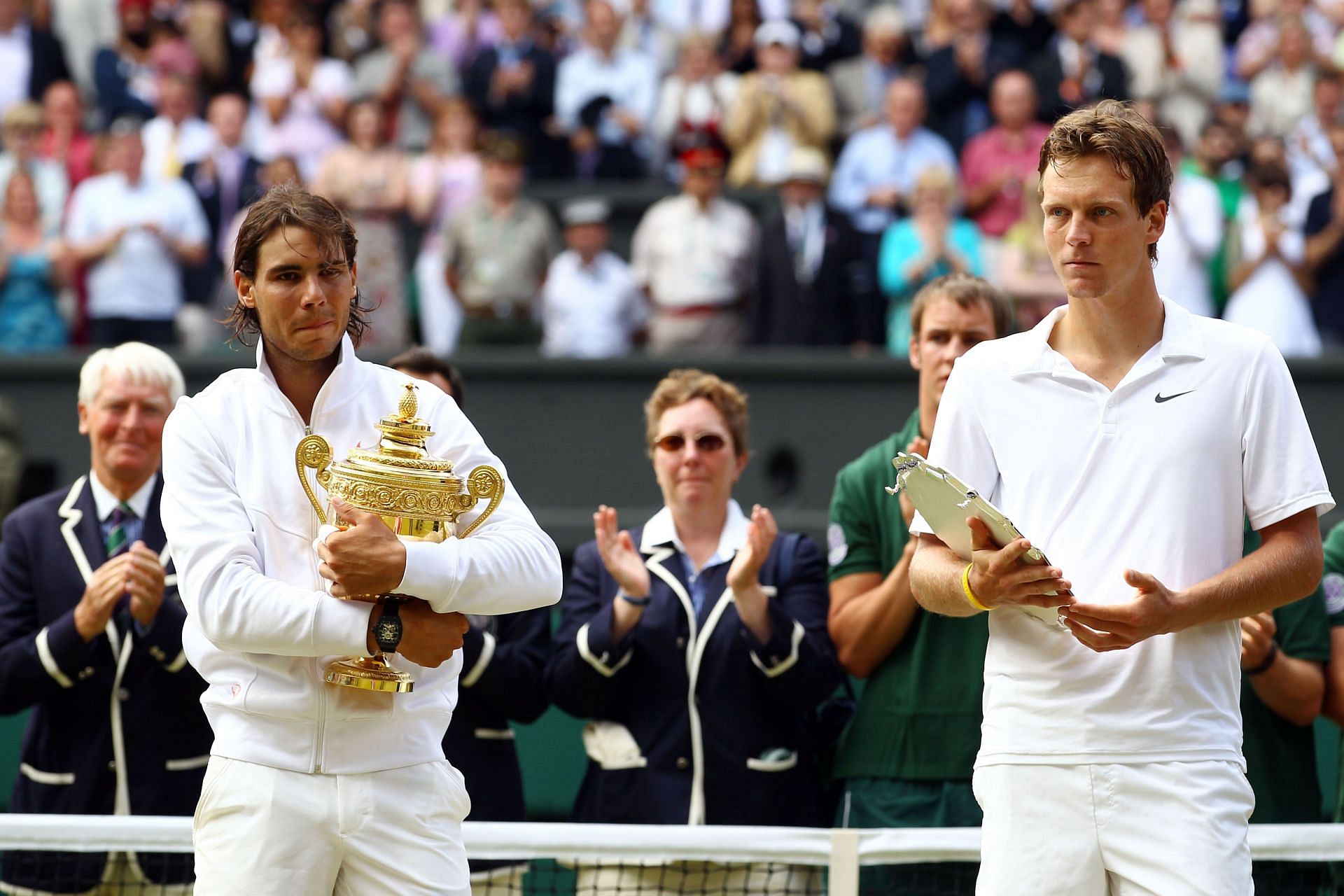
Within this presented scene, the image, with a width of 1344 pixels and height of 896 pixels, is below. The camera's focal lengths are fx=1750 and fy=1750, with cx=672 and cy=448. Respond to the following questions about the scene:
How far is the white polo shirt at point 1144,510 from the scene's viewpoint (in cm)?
337

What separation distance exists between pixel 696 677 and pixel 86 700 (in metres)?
1.78

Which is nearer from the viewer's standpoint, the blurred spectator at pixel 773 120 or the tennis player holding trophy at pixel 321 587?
the tennis player holding trophy at pixel 321 587

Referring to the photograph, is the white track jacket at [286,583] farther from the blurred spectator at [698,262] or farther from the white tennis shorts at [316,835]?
the blurred spectator at [698,262]

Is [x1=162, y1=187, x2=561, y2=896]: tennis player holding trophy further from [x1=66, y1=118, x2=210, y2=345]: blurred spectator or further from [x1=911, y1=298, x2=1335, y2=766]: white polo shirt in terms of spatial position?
[x1=66, y1=118, x2=210, y2=345]: blurred spectator

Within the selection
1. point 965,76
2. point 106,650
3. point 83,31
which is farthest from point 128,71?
point 106,650

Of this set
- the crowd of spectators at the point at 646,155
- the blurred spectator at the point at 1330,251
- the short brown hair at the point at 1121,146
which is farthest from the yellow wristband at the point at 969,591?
the blurred spectator at the point at 1330,251

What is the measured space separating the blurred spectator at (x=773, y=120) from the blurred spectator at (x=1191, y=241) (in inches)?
87.9

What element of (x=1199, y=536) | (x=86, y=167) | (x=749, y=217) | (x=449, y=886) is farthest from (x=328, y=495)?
(x=86, y=167)

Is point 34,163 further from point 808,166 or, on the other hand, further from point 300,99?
point 808,166

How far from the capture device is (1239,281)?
985 cm

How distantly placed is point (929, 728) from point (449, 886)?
189cm

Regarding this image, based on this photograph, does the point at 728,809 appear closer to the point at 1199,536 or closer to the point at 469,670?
the point at 469,670

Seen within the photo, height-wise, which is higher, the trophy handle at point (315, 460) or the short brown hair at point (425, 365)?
the short brown hair at point (425, 365)

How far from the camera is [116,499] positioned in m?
5.28
